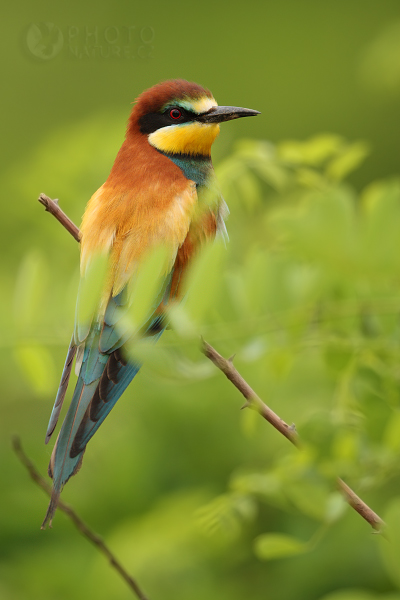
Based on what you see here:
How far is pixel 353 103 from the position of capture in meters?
3.65

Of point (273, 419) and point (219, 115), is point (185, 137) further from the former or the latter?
point (273, 419)

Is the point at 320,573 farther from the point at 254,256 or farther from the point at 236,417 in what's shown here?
the point at 254,256

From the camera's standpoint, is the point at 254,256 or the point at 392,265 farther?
the point at 254,256

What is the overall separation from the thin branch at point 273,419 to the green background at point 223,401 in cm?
2

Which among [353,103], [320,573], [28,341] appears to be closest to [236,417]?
[320,573]

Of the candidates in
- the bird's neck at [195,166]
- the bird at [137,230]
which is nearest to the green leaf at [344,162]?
the bird at [137,230]

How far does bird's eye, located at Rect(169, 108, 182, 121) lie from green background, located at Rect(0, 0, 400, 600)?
128 millimetres

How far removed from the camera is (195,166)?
57.2 inches

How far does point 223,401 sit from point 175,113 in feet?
2.00

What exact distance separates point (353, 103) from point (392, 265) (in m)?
3.12

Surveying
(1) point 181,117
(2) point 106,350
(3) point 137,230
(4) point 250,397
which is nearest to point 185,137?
(1) point 181,117

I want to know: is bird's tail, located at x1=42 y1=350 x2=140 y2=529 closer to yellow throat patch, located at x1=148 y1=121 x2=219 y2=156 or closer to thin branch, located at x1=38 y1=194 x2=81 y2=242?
thin branch, located at x1=38 y1=194 x2=81 y2=242

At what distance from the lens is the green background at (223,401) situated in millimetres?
811

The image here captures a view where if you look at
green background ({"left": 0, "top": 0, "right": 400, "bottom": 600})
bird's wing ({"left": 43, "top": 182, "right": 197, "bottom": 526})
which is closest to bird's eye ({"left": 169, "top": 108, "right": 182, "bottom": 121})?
green background ({"left": 0, "top": 0, "right": 400, "bottom": 600})
